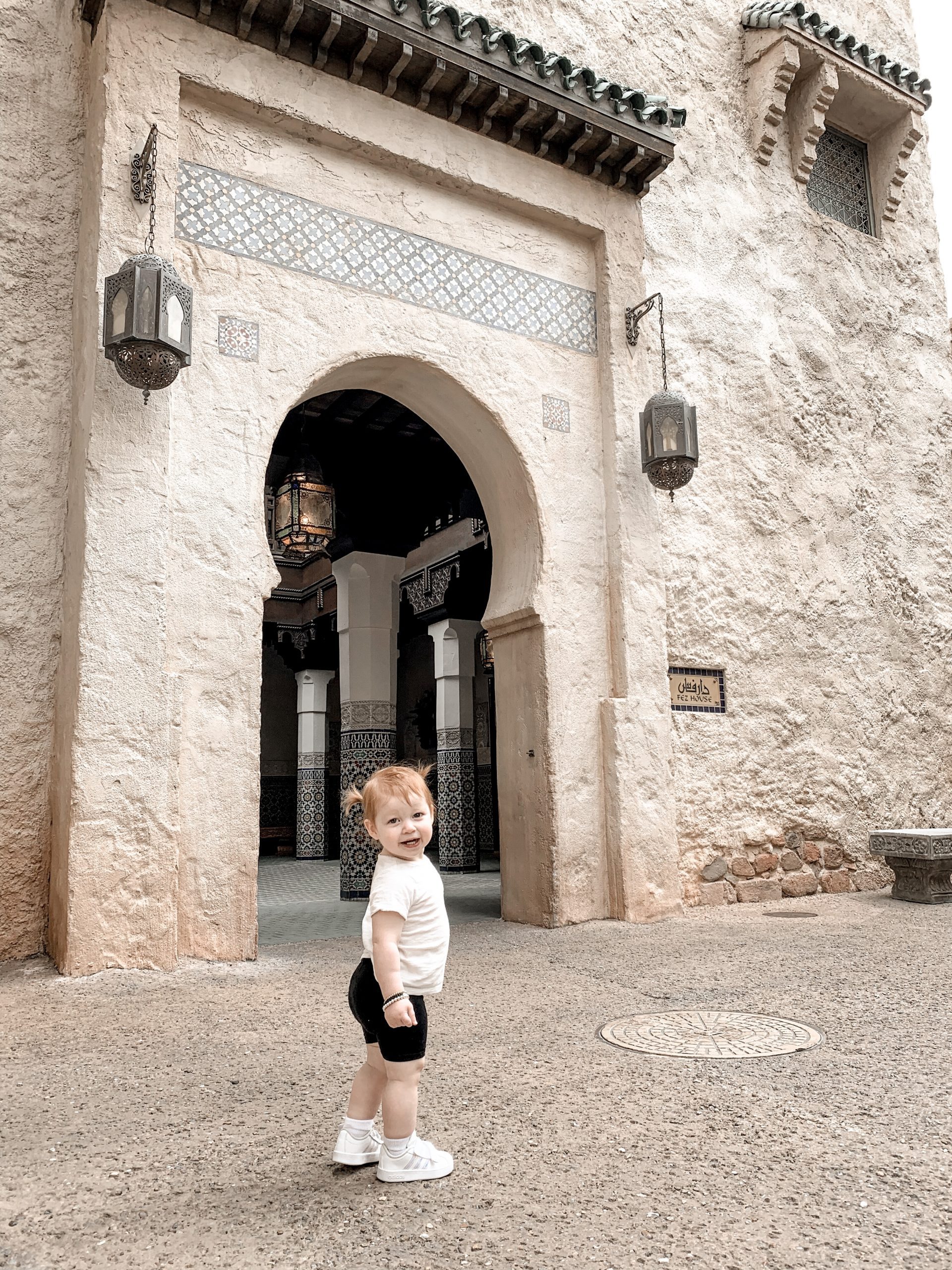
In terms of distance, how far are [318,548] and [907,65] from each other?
692 centimetres

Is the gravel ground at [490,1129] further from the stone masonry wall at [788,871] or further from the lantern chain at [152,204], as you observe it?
the lantern chain at [152,204]

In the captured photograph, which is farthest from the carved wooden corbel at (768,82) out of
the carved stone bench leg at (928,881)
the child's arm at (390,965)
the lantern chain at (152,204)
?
the child's arm at (390,965)

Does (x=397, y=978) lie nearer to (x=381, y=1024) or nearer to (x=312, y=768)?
(x=381, y=1024)

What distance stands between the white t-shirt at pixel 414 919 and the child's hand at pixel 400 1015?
94 millimetres

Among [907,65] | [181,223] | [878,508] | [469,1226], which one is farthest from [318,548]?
[907,65]

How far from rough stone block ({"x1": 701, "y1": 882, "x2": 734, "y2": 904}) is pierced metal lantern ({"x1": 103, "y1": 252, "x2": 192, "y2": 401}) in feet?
13.4

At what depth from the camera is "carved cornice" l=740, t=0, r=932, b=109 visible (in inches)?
280

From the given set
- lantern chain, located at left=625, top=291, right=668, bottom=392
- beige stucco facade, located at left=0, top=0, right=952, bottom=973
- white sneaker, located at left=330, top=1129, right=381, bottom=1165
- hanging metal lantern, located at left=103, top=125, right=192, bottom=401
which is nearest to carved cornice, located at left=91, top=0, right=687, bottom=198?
beige stucco facade, located at left=0, top=0, right=952, bottom=973

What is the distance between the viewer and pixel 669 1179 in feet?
6.18

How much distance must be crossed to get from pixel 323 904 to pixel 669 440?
4.75m

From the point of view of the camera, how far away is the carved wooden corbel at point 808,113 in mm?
7316

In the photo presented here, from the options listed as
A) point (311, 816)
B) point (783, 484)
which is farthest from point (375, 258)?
point (311, 816)

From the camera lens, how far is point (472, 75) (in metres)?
5.14

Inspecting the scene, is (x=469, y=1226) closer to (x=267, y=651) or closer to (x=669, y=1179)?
(x=669, y=1179)
